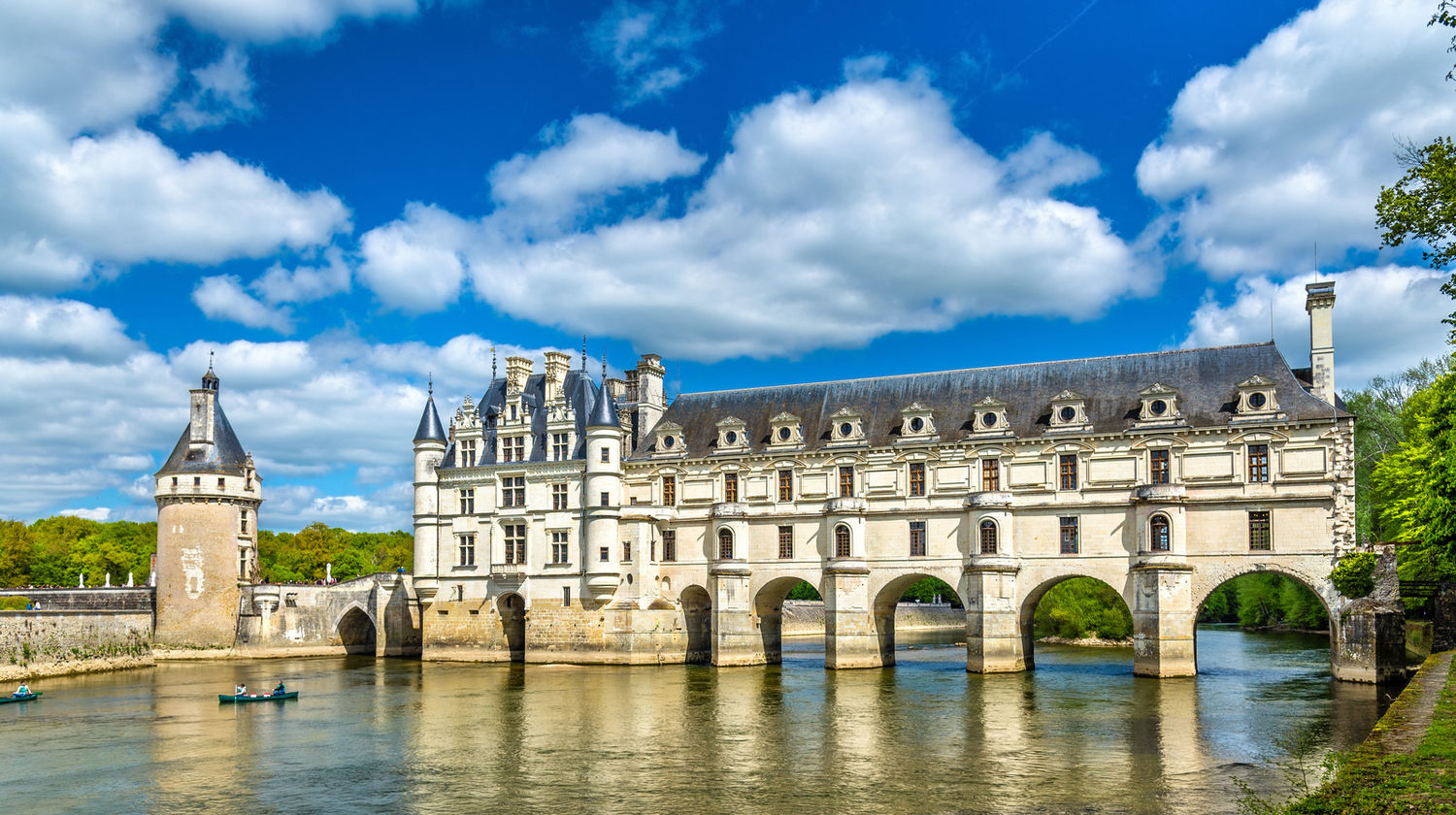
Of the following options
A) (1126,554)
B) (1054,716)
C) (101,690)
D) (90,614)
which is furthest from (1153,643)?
(90,614)

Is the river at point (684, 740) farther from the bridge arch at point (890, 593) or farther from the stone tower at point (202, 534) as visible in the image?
the stone tower at point (202, 534)

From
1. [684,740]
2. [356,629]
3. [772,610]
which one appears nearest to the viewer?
[684,740]

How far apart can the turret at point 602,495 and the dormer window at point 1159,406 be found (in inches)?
946

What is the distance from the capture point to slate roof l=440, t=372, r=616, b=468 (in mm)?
55875

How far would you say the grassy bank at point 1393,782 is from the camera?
12391 mm

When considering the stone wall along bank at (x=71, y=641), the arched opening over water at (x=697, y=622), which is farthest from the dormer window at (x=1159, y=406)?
the stone wall along bank at (x=71, y=641)

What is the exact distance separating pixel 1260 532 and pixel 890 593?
15238mm

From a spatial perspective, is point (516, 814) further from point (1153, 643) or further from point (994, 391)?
point (994, 391)

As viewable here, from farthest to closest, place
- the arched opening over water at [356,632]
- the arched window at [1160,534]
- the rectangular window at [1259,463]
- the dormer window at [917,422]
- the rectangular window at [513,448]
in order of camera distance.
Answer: the arched opening over water at [356,632] → the rectangular window at [513,448] → the dormer window at [917,422] → the arched window at [1160,534] → the rectangular window at [1259,463]

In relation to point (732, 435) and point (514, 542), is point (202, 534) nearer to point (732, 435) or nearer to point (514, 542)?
point (514, 542)

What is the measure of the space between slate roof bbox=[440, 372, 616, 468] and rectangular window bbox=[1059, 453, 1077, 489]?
21477mm

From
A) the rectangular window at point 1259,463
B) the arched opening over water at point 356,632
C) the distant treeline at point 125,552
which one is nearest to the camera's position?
the rectangular window at point 1259,463

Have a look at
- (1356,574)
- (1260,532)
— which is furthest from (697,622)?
(1356,574)

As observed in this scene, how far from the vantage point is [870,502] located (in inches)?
1918
